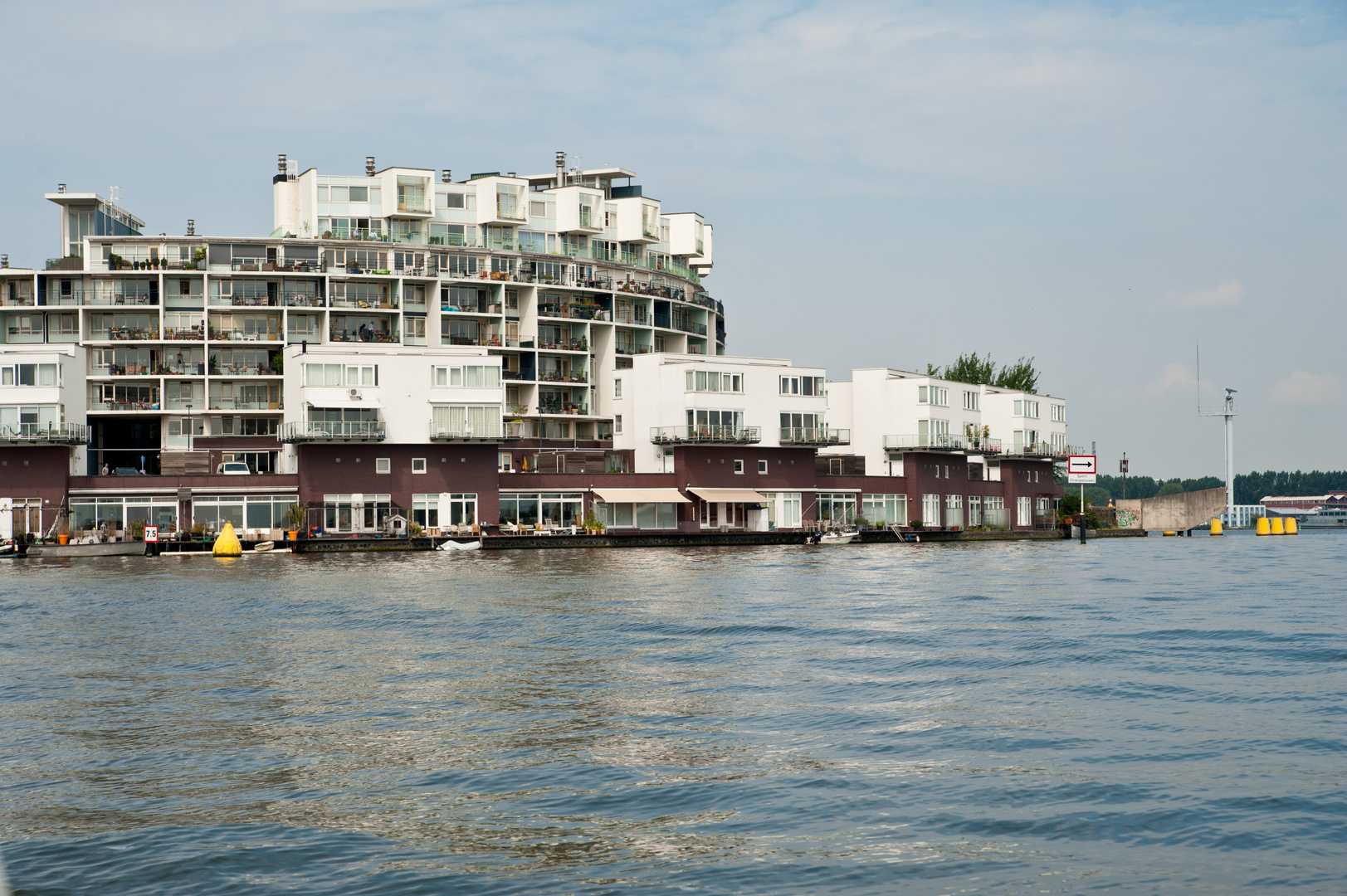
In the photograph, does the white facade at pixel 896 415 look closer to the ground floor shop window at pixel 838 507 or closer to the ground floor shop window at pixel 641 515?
the ground floor shop window at pixel 838 507

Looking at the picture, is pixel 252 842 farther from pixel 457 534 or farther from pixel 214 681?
pixel 457 534

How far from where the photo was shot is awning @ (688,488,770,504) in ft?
296

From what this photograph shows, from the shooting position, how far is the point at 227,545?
2938 inches

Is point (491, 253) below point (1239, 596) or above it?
above

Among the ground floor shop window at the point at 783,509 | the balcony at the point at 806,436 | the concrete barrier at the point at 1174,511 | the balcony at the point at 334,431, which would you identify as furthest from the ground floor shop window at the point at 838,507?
the concrete barrier at the point at 1174,511

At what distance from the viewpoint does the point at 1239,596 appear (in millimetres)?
43500

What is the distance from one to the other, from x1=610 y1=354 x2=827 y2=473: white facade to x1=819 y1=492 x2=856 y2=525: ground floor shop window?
544cm

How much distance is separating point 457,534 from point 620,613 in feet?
153

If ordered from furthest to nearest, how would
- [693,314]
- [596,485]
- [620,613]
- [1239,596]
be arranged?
[693,314] → [596,485] → [1239,596] → [620,613]

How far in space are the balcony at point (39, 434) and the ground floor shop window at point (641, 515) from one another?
111 feet

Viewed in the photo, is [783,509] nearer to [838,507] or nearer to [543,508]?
[838,507]

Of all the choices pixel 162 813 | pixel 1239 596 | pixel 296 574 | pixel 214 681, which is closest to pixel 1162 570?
pixel 1239 596

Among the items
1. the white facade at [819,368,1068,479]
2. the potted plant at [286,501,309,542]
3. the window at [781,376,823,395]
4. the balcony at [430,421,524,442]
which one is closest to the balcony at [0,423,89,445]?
the potted plant at [286,501,309,542]

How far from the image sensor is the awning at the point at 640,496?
291 feet
